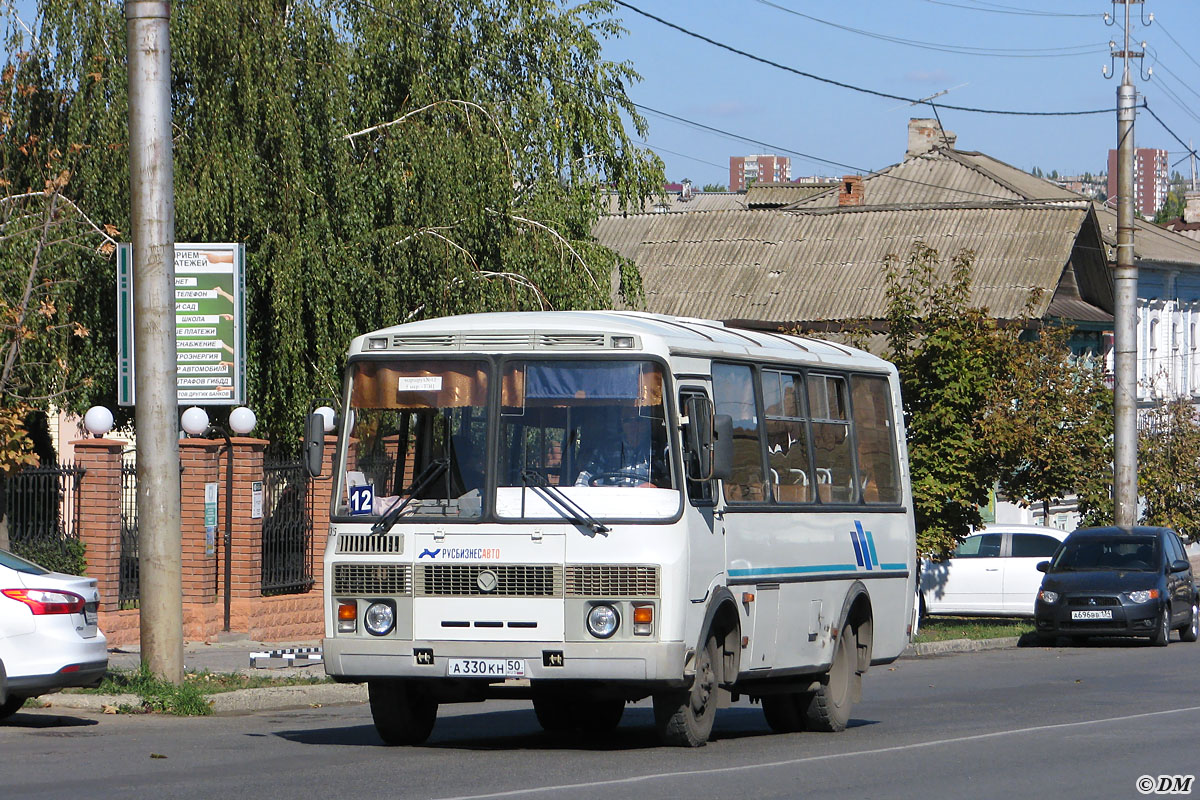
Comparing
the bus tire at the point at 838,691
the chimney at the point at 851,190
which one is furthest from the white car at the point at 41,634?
the chimney at the point at 851,190

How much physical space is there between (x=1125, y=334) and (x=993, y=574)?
5238 mm

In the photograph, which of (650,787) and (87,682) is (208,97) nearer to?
(87,682)

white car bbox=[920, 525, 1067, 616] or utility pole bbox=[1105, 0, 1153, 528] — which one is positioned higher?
utility pole bbox=[1105, 0, 1153, 528]

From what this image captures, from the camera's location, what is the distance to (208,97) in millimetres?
23953

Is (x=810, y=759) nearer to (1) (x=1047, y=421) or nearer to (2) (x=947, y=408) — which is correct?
(2) (x=947, y=408)

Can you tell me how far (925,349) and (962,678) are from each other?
7.88m

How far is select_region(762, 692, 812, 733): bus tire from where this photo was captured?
45.9ft

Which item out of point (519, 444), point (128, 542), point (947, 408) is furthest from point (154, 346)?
point (947, 408)

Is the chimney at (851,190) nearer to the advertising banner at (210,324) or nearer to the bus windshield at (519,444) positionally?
the advertising banner at (210,324)

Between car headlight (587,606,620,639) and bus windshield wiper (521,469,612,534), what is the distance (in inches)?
18.7

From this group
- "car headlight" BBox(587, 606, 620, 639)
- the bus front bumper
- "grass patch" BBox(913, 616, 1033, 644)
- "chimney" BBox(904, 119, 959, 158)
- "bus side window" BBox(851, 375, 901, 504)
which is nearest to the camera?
the bus front bumper

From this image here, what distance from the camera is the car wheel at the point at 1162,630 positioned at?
Answer: 2550cm

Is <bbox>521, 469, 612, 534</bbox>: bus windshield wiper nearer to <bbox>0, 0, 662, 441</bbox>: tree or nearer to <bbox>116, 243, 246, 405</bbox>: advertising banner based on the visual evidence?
<bbox>116, 243, 246, 405</bbox>: advertising banner

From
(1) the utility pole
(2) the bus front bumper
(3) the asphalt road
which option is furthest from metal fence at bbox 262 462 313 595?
(1) the utility pole
